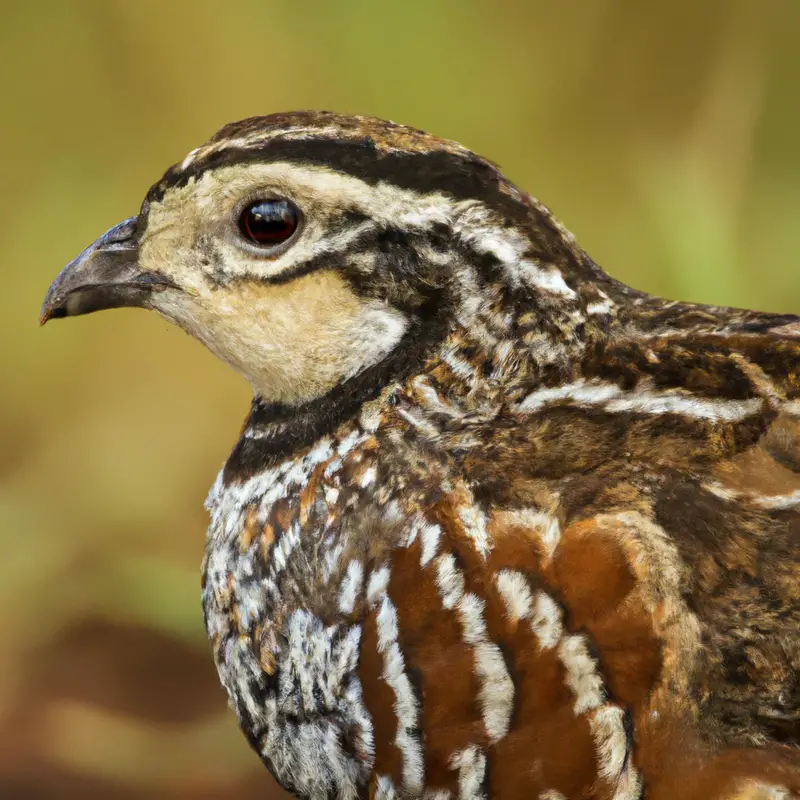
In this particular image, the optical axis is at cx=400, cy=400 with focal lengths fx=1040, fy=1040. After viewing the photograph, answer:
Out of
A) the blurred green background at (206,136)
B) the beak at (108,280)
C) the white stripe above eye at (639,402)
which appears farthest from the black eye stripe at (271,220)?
the blurred green background at (206,136)

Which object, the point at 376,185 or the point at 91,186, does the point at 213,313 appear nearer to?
the point at 376,185

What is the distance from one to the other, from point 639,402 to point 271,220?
1.85 ft

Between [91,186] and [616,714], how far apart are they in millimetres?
2629

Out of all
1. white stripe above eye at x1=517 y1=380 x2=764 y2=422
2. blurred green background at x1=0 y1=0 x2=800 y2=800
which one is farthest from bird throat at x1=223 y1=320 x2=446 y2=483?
blurred green background at x1=0 y1=0 x2=800 y2=800

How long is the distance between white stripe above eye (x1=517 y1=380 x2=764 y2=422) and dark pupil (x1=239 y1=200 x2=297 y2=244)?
407mm

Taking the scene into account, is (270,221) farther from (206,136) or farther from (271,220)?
(206,136)

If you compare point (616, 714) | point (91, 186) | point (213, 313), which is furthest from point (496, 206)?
point (91, 186)

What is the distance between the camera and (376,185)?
1.41 metres

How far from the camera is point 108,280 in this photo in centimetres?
158

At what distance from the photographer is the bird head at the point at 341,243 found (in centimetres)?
142

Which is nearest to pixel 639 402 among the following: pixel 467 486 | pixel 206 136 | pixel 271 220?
pixel 467 486

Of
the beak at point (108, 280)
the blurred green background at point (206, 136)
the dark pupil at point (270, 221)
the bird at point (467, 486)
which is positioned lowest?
the bird at point (467, 486)

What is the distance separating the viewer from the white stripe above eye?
138 cm

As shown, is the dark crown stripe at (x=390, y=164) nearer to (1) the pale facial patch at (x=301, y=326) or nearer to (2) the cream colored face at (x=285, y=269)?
(2) the cream colored face at (x=285, y=269)
